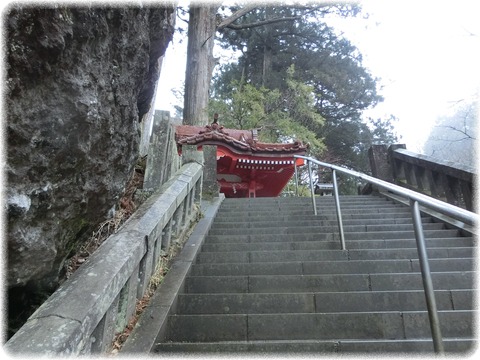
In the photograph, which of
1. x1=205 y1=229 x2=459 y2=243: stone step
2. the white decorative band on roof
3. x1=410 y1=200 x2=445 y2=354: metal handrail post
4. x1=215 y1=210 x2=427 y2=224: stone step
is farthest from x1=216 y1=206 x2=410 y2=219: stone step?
x1=410 y1=200 x2=445 y2=354: metal handrail post

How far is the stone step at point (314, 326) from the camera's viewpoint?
243 cm

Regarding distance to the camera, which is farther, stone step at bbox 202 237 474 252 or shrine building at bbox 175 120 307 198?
shrine building at bbox 175 120 307 198

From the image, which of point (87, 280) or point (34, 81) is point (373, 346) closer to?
point (87, 280)

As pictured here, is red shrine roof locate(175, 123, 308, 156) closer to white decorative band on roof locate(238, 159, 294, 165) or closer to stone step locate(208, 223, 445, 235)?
white decorative band on roof locate(238, 159, 294, 165)

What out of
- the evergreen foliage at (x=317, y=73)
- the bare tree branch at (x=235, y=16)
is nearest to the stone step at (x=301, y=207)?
the evergreen foliage at (x=317, y=73)

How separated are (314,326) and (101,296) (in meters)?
1.52

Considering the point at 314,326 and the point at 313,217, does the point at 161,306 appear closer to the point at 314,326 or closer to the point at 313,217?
the point at 314,326

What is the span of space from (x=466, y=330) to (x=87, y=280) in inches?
97.4

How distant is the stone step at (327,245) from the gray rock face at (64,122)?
6.49 feet

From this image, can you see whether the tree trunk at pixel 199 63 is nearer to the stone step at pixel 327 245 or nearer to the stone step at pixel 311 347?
the stone step at pixel 327 245

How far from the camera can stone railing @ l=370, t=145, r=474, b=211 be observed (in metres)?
4.94

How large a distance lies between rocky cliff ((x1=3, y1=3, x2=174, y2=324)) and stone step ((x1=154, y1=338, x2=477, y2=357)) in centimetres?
92

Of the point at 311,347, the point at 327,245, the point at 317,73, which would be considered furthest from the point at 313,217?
the point at 317,73

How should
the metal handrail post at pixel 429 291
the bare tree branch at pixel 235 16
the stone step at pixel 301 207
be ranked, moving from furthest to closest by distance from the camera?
the bare tree branch at pixel 235 16 → the stone step at pixel 301 207 → the metal handrail post at pixel 429 291
